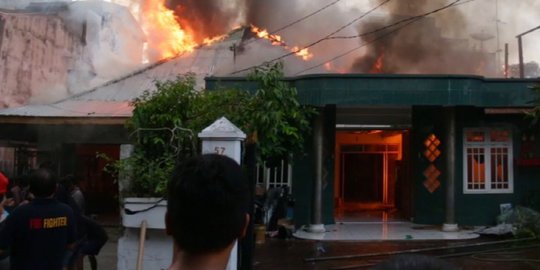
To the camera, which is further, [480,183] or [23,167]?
[23,167]

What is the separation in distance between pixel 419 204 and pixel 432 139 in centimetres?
164

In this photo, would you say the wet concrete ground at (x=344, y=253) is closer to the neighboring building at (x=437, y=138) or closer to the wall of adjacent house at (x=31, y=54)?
the neighboring building at (x=437, y=138)

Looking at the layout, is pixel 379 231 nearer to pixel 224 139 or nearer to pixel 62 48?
pixel 224 139

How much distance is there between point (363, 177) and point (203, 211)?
16063 millimetres

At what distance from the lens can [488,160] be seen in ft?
40.6

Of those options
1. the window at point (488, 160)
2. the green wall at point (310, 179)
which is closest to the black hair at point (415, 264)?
the green wall at point (310, 179)

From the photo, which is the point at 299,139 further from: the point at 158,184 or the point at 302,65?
the point at 302,65

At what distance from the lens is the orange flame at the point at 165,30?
2114 cm

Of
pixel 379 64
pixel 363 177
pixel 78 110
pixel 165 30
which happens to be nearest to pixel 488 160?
pixel 363 177

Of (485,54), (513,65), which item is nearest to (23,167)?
(485,54)

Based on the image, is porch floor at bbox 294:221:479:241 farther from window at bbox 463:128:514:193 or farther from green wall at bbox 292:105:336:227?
window at bbox 463:128:514:193

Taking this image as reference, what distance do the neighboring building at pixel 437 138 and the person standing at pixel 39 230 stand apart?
7759 mm

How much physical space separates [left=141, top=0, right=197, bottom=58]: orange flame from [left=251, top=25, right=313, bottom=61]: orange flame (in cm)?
275

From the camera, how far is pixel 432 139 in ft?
41.2
